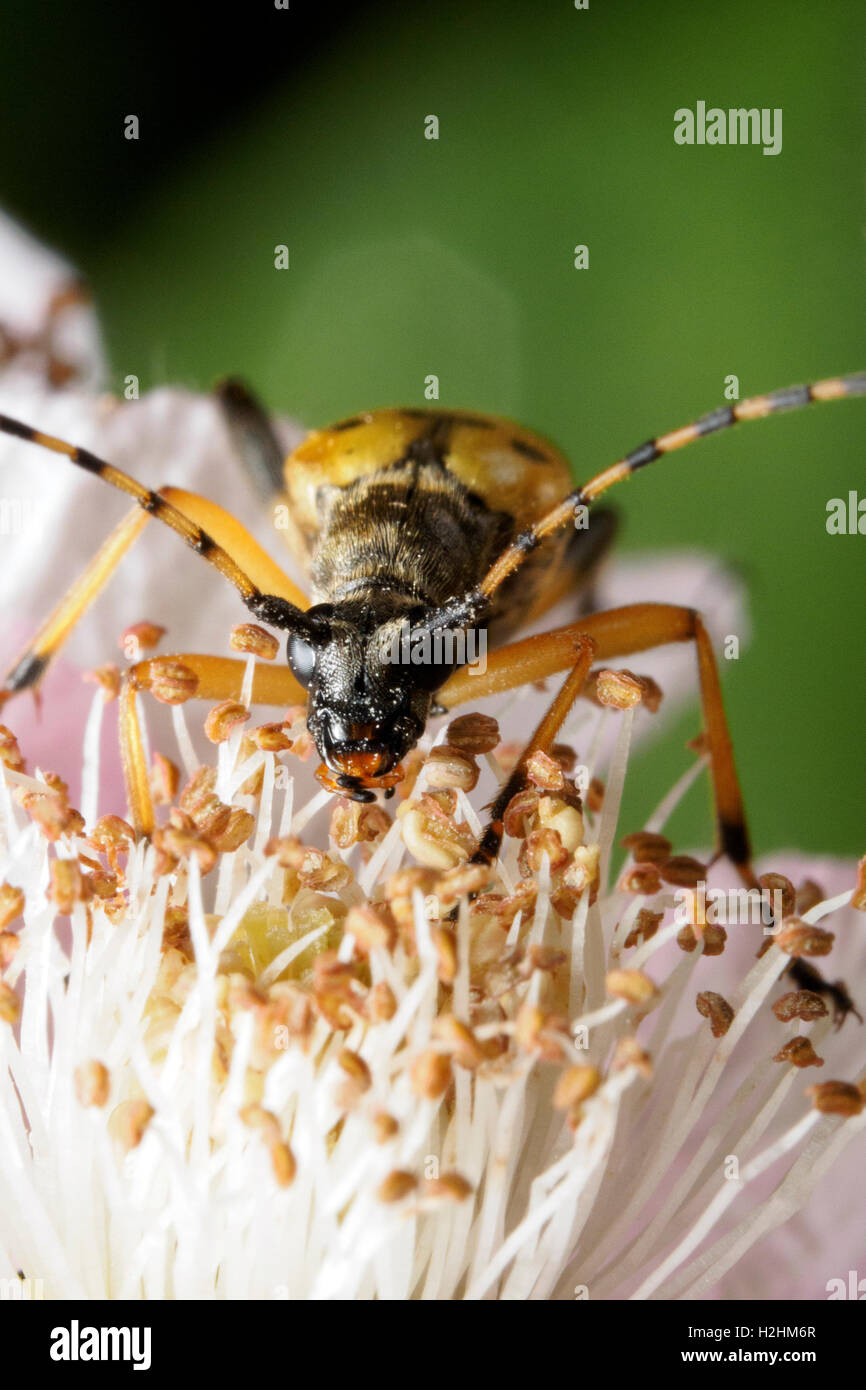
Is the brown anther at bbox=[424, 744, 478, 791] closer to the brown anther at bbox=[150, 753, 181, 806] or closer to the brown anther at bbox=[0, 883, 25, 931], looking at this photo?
the brown anther at bbox=[150, 753, 181, 806]

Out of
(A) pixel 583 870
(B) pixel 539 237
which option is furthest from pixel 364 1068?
(B) pixel 539 237

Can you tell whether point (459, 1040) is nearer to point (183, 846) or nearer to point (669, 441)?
point (183, 846)

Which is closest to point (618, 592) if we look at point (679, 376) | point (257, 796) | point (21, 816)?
point (679, 376)

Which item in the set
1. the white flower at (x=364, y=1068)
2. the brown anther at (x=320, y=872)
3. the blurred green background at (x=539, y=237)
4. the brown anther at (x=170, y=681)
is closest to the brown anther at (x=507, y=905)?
the white flower at (x=364, y=1068)

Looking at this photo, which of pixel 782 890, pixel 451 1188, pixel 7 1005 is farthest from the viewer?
pixel 782 890

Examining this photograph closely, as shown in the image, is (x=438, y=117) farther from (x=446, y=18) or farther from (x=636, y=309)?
(x=636, y=309)

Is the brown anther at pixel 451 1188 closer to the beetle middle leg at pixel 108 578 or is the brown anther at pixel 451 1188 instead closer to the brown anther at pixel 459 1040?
the brown anther at pixel 459 1040
